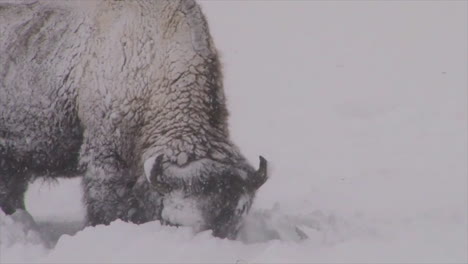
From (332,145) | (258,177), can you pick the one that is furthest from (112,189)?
(332,145)

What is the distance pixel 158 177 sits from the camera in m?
5.13

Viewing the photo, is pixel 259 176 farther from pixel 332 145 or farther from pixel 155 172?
pixel 332 145

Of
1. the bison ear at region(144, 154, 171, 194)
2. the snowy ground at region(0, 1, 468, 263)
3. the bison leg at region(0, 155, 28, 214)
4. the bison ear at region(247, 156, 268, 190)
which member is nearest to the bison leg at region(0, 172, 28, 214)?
the bison leg at region(0, 155, 28, 214)

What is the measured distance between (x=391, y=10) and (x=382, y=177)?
8729 millimetres

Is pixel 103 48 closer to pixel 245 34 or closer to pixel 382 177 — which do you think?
pixel 382 177

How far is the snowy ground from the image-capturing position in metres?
4.97

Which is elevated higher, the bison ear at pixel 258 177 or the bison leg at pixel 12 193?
the bison ear at pixel 258 177

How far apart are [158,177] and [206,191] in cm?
34

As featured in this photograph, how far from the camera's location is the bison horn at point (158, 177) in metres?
5.11

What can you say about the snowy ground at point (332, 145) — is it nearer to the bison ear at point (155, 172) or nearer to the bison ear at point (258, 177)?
the bison ear at point (155, 172)

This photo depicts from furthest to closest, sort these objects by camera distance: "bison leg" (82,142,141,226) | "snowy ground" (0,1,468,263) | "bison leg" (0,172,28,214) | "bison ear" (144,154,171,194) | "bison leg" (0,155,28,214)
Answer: "bison leg" (0,172,28,214), "bison leg" (0,155,28,214), "bison leg" (82,142,141,226), "bison ear" (144,154,171,194), "snowy ground" (0,1,468,263)

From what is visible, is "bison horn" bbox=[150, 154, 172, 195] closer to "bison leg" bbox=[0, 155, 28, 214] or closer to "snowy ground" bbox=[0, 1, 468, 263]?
"snowy ground" bbox=[0, 1, 468, 263]

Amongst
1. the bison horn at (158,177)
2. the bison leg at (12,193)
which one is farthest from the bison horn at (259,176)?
the bison leg at (12,193)

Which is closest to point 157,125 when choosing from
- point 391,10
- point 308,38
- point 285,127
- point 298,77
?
point 285,127
